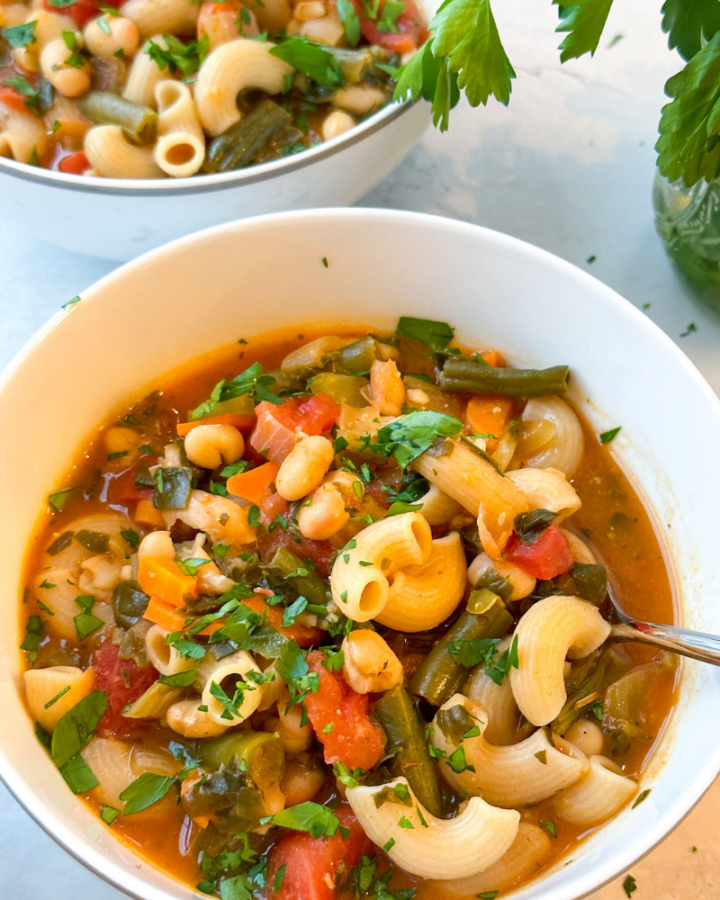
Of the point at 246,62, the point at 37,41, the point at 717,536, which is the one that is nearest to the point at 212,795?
the point at 717,536

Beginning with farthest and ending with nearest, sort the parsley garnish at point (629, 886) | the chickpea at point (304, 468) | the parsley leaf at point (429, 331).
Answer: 1. the parsley leaf at point (429, 331)
2. the parsley garnish at point (629, 886)
3. the chickpea at point (304, 468)

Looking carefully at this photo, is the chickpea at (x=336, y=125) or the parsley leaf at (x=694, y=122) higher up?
the parsley leaf at (x=694, y=122)

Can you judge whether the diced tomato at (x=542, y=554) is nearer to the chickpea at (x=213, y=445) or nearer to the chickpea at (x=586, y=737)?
the chickpea at (x=586, y=737)

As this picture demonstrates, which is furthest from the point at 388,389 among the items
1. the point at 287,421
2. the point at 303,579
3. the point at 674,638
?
the point at 674,638

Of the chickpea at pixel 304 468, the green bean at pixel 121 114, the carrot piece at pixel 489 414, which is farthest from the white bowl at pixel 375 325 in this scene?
the green bean at pixel 121 114

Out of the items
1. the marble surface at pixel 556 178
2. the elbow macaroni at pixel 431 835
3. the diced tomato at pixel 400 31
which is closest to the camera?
the elbow macaroni at pixel 431 835

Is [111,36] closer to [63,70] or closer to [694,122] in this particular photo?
[63,70]
